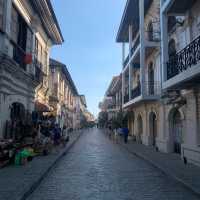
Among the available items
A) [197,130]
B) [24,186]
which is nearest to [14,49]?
[24,186]

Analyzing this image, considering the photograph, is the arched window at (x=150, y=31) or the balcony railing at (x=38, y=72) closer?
the balcony railing at (x=38, y=72)

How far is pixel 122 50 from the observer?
2800 cm

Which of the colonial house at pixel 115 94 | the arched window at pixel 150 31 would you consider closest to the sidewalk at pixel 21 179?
the arched window at pixel 150 31

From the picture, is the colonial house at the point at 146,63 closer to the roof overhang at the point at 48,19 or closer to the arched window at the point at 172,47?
the arched window at the point at 172,47

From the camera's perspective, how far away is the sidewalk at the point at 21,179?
6465 mm

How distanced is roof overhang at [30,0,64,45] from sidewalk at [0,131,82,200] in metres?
8.15

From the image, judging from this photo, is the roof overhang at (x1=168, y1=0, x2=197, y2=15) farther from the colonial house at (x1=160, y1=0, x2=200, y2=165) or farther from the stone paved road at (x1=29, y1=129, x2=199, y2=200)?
the stone paved road at (x1=29, y1=129, x2=199, y2=200)

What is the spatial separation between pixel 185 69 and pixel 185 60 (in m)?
0.37

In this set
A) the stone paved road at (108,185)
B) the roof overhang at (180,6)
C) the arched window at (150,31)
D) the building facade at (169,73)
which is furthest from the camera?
the arched window at (150,31)

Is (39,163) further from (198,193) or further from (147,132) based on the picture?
(147,132)

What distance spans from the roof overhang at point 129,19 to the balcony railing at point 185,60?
368 inches

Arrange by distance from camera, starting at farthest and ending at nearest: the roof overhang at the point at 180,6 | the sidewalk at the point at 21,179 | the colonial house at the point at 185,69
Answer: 1. the roof overhang at the point at 180,6
2. the colonial house at the point at 185,69
3. the sidewalk at the point at 21,179

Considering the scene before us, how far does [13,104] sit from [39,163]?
3430 millimetres

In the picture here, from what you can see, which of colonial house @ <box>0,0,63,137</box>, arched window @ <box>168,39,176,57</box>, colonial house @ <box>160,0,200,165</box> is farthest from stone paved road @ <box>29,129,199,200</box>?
arched window @ <box>168,39,176,57</box>
